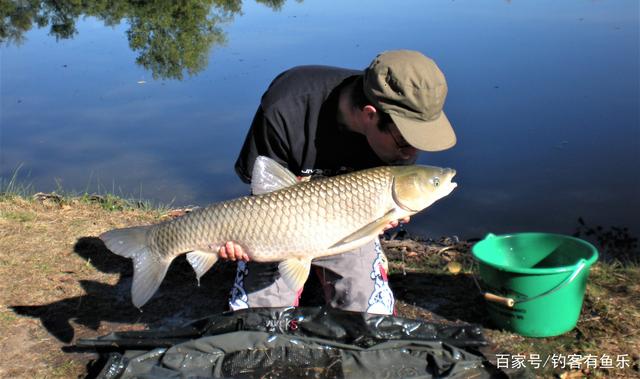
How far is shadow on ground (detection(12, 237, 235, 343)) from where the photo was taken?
8.16ft

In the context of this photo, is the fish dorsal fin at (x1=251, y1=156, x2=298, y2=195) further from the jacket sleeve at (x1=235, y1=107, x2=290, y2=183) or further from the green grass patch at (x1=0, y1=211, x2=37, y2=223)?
the green grass patch at (x1=0, y1=211, x2=37, y2=223)

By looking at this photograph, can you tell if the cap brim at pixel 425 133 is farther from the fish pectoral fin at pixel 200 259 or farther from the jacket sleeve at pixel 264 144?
the fish pectoral fin at pixel 200 259

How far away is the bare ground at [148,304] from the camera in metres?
2.20

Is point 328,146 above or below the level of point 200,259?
above

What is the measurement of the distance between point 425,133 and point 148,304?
118 centimetres

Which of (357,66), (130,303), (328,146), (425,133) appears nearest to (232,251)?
(328,146)

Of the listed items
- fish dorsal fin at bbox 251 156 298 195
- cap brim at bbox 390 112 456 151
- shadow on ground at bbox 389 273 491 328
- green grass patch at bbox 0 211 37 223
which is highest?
cap brim at bbox 390 112 456 151

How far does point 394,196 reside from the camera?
6.54 feet

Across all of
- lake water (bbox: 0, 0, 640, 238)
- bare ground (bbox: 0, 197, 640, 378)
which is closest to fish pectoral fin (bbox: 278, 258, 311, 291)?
bare ground (bbox: 0, 197, 640, 378)

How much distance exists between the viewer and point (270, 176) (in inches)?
83.4

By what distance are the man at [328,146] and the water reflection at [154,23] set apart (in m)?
4.31

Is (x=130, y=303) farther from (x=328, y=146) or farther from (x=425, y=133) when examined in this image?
(x=425, y=133)

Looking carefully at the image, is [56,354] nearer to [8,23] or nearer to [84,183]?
[84,183]

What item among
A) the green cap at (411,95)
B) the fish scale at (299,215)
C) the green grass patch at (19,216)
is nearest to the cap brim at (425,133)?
the green cap at (411,95)
